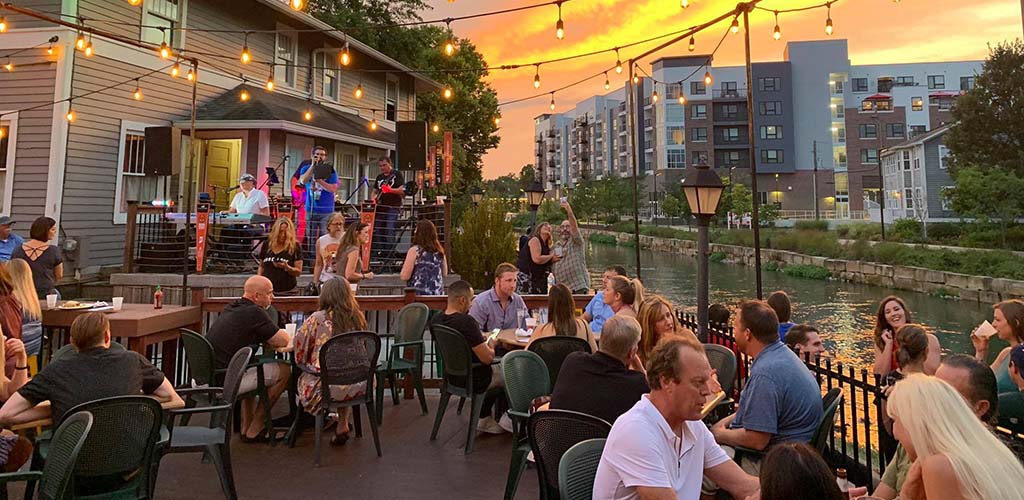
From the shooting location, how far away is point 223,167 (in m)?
15.4

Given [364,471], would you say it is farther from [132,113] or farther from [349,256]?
[132,113]

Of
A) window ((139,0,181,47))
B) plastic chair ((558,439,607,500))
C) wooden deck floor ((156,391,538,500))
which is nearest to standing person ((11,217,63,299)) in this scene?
wooden deck floor ((156,391,538,500))

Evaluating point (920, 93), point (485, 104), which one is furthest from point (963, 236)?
point (920, 93)

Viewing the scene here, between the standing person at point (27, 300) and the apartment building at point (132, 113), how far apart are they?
460cm

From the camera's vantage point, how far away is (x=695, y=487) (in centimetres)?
233

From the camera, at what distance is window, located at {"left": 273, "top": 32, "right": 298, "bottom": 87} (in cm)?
1733

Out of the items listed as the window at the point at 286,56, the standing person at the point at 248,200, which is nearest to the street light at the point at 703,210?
the standing person at the point at 248,200

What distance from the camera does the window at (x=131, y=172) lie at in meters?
12.6

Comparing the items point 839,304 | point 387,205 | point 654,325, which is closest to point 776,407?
point 654,325

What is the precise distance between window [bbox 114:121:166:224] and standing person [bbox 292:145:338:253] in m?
4.24

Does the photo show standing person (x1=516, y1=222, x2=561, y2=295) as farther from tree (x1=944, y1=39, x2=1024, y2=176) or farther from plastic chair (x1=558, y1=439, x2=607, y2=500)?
tree (x1=944, y1=39, x2=1024, y2=176)

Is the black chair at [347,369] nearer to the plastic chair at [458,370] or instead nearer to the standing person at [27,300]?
the plastic chair at [458,370]

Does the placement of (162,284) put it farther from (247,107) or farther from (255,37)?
(255,37)

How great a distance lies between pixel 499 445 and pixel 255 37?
15705 mm
